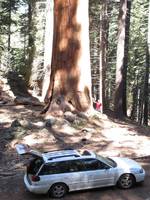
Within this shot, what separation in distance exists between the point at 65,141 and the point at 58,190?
456cm

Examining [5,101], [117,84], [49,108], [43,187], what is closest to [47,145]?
[49,108]

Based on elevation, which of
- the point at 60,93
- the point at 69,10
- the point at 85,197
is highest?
the point at 69,10

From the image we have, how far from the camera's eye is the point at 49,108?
17781 millimetres

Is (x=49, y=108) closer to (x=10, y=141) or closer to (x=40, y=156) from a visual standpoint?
(x=10, y=141)

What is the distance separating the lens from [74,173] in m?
11.2

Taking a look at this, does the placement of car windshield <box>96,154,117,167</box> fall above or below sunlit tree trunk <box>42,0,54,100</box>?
below

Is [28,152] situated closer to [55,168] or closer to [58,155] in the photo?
[58,155]

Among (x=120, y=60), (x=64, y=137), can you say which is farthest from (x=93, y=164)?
(x=120, y=60)

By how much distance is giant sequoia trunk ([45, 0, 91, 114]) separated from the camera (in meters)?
18.0

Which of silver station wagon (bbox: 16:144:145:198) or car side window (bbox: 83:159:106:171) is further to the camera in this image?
car side window (bbox: 83:159:106:171)

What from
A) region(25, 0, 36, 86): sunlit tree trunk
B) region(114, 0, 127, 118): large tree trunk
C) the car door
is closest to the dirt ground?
the car door

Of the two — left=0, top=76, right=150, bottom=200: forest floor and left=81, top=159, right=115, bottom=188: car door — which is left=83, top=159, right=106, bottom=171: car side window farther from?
left=0, top=76, right=150, bottom=200: forest floor

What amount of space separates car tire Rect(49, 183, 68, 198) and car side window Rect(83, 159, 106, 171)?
0.82 m

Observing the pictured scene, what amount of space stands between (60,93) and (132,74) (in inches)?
1289
